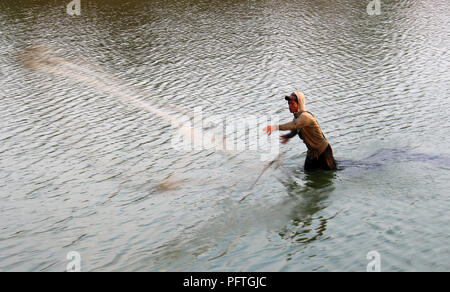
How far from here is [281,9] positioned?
39906 millimetres

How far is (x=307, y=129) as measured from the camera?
14.3 meters

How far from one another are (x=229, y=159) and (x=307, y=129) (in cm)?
313

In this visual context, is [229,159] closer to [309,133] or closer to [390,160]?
[309,133]

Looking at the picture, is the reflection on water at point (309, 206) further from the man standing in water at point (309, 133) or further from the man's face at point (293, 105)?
the man's face at point (293, 105)

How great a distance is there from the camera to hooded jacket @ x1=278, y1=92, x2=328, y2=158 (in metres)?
13.9

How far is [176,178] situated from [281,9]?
87.9ft

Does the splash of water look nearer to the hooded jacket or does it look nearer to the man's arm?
the hooded jacket

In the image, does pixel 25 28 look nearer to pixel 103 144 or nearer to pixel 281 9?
pixel 281 9

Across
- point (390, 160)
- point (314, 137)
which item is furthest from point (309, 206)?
point (390, 160)

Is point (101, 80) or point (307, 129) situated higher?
point (307, 129)

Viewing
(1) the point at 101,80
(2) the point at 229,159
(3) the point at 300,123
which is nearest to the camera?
(3) the point at 300,123

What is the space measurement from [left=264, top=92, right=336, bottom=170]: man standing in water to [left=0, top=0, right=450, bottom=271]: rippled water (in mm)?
391

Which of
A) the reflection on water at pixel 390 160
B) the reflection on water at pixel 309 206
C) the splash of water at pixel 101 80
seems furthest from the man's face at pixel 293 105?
the splash of water at pixel 101 80

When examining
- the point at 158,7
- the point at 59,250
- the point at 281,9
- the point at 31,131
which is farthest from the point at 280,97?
the point at 158,7
